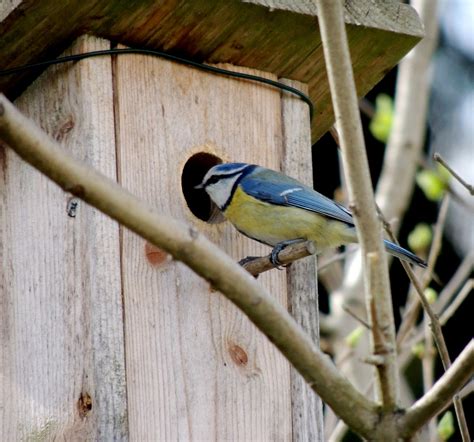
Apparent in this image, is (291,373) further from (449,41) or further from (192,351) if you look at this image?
(449,41)

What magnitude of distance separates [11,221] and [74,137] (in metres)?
0.35

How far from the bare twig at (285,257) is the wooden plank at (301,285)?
264 millimetres

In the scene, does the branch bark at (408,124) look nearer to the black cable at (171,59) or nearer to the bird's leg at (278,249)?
the black cable at (171,59)

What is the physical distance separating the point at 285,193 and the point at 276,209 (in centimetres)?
8

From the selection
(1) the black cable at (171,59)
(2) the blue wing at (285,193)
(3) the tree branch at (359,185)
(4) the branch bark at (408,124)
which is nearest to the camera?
(3) the tree branch at (359,185)

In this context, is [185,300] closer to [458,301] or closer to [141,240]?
[141,240]

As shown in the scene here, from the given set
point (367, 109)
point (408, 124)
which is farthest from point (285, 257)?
point (367, 109)

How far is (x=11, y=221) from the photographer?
121 inches

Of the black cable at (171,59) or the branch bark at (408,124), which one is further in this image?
the branch bark at (408,124)

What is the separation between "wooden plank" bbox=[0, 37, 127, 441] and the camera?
2.67 meters

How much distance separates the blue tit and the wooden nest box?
65mm

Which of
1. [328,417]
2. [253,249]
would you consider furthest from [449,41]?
[253,249]

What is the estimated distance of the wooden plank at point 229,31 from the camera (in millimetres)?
2838

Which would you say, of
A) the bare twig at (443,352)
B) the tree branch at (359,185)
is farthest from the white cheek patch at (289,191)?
the tree branch at (359,185)
